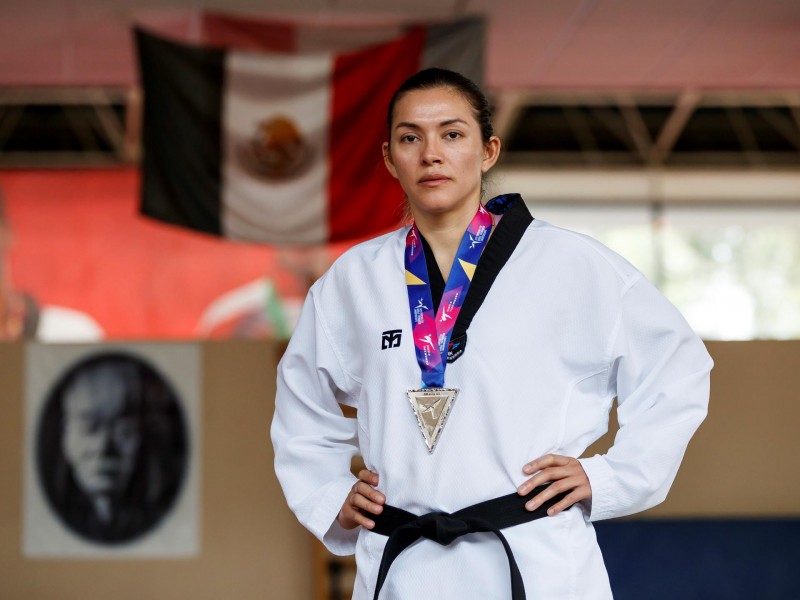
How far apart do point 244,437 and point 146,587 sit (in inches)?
24.2

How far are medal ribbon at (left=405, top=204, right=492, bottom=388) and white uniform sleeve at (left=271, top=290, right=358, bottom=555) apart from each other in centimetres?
20

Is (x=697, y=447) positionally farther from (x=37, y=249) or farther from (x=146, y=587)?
(x=37, y=249)

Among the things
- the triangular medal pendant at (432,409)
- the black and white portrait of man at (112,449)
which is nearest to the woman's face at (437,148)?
the triangular medal pendant at (432,409)

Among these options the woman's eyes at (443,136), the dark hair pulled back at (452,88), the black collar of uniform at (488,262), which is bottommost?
the black collar of uniform at (488,262)

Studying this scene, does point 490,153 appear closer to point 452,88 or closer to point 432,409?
point 452,88

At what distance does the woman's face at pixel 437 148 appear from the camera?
150 cm

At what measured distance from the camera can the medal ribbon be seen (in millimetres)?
1445

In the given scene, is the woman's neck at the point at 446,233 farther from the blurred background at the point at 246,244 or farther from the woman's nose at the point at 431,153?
the blurred background at the point at 246,244

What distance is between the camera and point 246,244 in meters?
4.77

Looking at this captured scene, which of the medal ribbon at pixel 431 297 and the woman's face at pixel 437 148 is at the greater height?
the woman's face at pixel 437 148

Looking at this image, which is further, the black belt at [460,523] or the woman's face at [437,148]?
the woman's face at [437,148]

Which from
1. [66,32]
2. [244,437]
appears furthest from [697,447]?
[66,32]

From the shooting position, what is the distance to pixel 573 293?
1501mm

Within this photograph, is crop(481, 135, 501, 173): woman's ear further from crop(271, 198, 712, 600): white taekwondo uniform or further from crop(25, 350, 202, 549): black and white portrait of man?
crop(25, 350, 202, 549): black and white portrait of man
